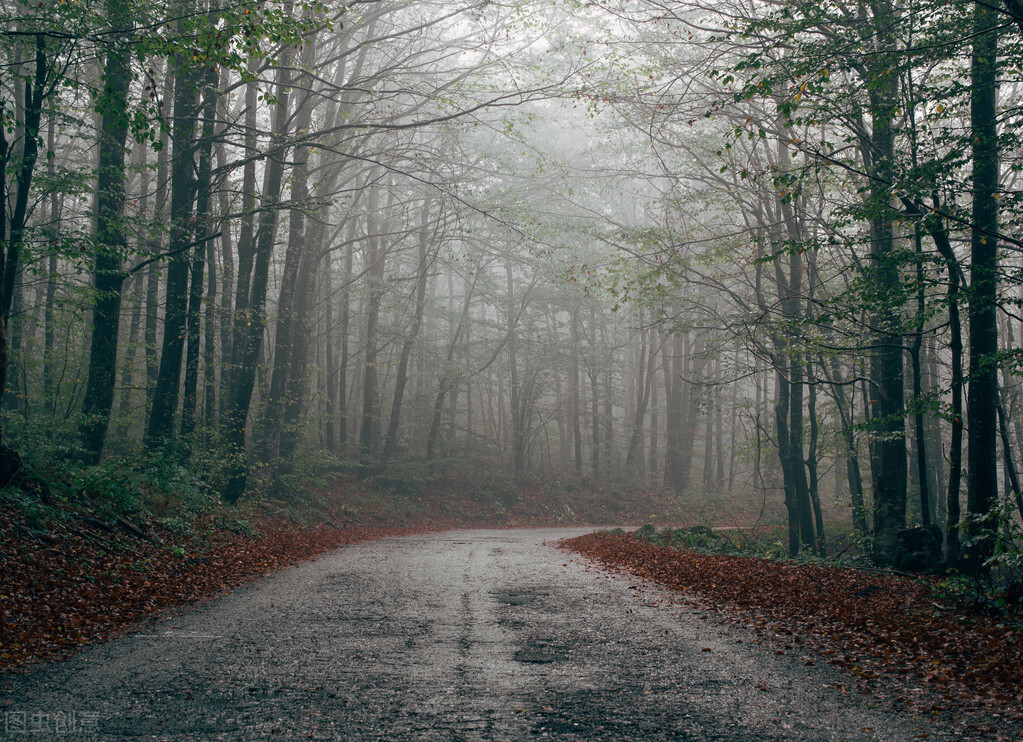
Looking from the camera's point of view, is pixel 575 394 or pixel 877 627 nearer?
pixel 877 627

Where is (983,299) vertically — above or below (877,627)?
above

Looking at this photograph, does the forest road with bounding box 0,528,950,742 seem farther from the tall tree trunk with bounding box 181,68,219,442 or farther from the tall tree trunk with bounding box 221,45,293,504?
the tall tree trunk with bounding box 181,68,219,442

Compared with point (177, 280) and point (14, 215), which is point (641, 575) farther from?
point (14, 215)

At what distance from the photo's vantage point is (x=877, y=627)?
5895 millimetres

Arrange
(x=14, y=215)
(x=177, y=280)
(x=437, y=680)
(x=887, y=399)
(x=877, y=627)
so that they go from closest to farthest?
(x=437, y=680)
(x=877, y=627)
(x=14, y=215)
(x=887, y=399)
(x=177, y=280)

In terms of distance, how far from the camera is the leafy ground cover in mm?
4398

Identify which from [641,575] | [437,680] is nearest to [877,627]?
[641,575]

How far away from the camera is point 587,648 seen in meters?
5.24

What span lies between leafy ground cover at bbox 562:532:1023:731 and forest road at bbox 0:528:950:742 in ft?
1.37

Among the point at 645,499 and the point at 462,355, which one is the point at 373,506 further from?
the point at 645,499

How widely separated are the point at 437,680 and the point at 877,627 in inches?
168

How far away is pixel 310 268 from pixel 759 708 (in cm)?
1787

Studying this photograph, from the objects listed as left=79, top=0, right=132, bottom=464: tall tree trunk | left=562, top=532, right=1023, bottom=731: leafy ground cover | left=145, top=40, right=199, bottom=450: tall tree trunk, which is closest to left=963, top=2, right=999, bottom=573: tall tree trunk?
left=562, top=532, right=1023, bottom=731: leafy ground cover

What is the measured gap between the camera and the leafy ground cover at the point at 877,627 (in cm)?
440
